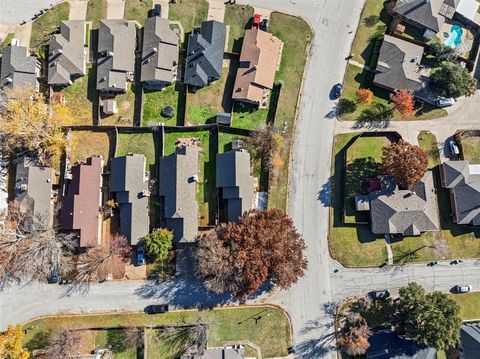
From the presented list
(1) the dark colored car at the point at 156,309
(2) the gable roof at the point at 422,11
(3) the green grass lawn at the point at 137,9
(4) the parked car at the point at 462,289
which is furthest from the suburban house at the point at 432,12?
(1) the dark colored car at the point at 156,309

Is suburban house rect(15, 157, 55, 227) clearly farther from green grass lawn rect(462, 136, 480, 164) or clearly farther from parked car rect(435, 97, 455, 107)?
green grass lawn rect(462, 136, 480, 164)

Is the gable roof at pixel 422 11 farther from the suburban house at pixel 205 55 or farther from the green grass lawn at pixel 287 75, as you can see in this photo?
the suburban house at pixel 205 55

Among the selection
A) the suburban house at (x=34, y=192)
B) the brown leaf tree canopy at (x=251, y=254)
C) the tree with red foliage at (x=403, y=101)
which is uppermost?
the tree with red foliage at (x=403, y=101)

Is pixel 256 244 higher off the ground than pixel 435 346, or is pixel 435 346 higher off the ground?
A: pixel 256 244

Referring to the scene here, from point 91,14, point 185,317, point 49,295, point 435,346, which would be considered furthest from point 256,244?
point 91,14

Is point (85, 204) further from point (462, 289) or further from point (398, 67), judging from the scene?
point (462, 289)

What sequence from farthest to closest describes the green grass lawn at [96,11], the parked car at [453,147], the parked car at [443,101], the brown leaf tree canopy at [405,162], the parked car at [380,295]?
the green grass lawn at [96,11]
the parked car at [443,101]
the parked car at [453,147]
the parked car at [380,295]
the brown leaf tree canopy at [405,162]

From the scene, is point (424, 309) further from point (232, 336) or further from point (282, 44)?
point (282, 44)

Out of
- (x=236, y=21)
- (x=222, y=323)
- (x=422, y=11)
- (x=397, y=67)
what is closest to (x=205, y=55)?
(x=236, y=21)
